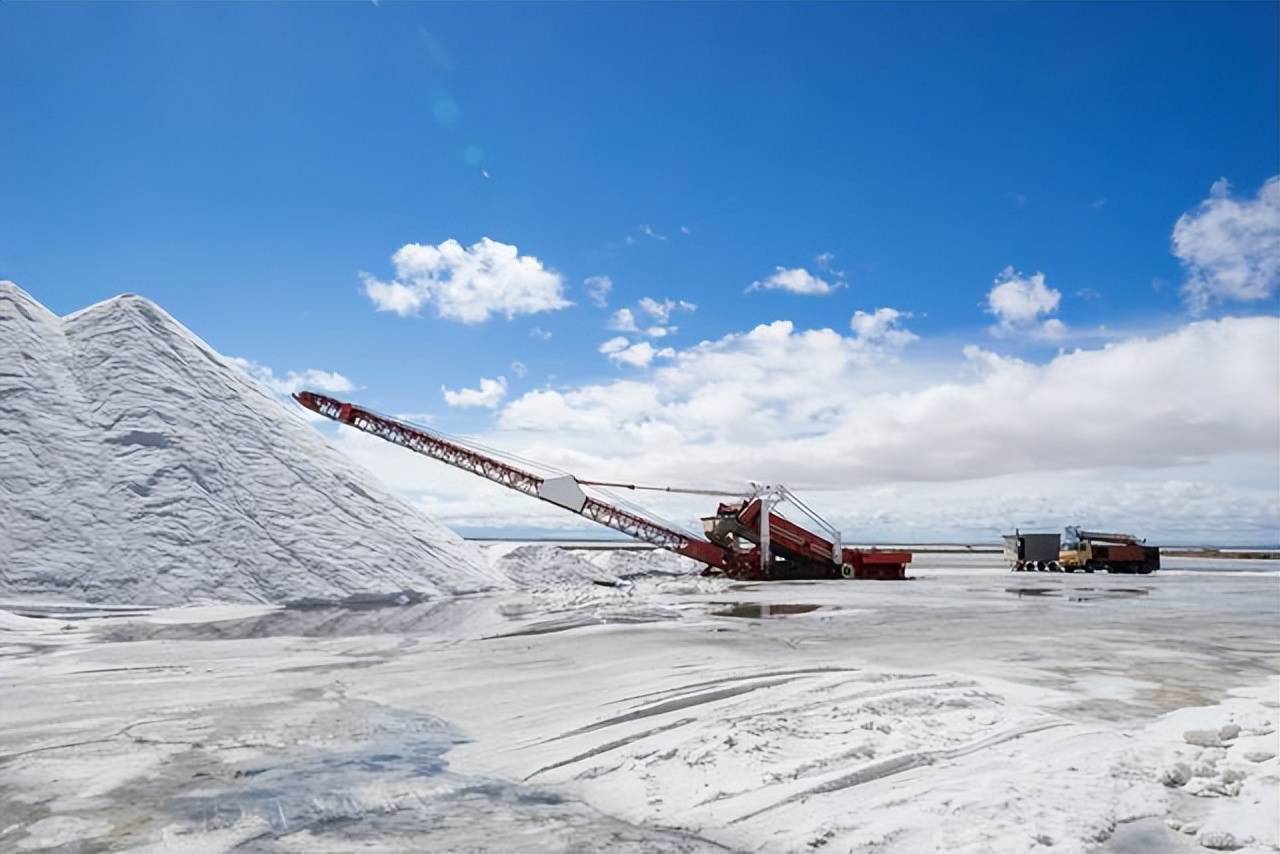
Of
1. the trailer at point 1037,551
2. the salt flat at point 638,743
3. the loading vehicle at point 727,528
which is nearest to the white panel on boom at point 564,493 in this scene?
the loading vehicle at point 727,528

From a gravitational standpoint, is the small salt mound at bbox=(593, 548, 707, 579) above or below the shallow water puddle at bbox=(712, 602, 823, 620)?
above

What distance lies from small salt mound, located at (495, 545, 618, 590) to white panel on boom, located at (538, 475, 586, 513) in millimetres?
2847

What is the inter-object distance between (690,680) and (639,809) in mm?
3562

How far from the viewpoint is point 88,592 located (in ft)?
49.2

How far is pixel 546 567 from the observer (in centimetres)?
2909

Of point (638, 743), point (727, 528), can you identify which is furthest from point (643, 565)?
point (638, 743)

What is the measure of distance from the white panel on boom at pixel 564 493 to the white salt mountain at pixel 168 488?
940 centimetres

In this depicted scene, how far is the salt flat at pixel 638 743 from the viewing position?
4191mm

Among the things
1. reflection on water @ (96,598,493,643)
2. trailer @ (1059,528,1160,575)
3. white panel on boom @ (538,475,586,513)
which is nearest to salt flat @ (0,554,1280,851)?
reflection on water @ (96,598,493,643)

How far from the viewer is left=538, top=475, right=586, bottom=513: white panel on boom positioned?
33.3m

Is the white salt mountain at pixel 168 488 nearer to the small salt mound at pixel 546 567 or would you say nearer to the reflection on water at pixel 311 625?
the reflection on water at pixel 311 625

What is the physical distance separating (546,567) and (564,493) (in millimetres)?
4908

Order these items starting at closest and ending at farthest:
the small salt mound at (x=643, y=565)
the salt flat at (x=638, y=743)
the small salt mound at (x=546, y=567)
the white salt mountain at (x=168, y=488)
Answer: the salt flat at (x=638, y=743) → the white salt mountain at (x=168, y=488) → the small salt mound at (x=546, y=567) → the small salt mound at (x=643, y=565)

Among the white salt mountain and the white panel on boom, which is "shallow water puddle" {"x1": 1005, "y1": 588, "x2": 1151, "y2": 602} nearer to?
the white salt mountain
